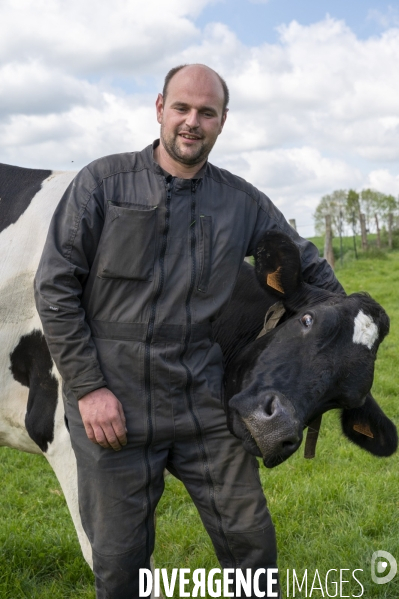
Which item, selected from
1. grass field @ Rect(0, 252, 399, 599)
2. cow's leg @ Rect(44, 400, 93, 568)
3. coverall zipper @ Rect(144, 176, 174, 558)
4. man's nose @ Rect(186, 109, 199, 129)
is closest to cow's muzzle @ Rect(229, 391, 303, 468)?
coverall zipper @ Rect(144, 176, 174, 558)

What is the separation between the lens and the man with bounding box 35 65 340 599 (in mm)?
2941

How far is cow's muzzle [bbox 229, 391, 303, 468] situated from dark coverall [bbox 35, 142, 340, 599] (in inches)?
7.5

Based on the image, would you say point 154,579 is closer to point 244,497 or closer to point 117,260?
point 244,497

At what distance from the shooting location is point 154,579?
385cm

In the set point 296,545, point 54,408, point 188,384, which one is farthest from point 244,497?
point 296,545

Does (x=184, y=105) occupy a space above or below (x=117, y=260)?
above

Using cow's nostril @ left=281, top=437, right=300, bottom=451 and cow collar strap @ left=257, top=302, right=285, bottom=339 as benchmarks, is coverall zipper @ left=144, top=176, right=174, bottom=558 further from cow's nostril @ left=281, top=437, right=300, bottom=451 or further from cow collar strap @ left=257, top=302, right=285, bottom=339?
cow collar strap @ left=257, top=302, right=285, bottom=339

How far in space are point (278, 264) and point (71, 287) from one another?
1023 millimetres

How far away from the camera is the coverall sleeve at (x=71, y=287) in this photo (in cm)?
291

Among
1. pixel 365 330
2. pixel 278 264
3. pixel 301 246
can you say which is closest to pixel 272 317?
pixel 278 264

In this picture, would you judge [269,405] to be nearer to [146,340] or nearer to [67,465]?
[146,340]

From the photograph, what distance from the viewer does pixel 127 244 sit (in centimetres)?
298

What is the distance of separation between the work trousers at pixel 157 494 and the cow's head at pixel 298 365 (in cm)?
20

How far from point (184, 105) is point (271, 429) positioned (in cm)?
149
